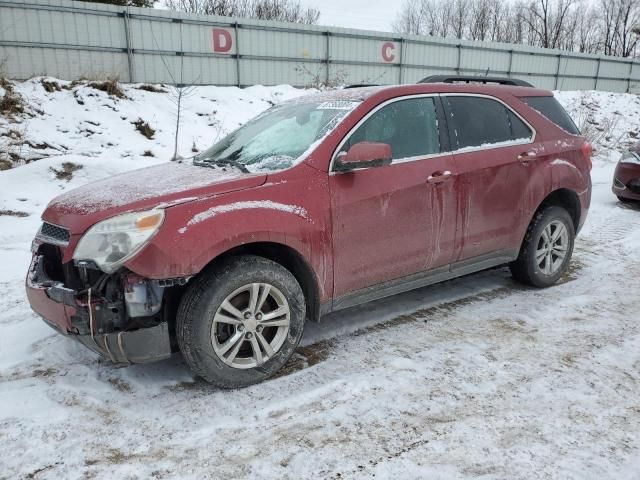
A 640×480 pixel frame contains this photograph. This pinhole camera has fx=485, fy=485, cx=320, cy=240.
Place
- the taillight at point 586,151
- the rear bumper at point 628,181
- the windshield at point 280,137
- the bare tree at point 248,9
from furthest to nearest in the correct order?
the bare tree at point 248,9 → the rear bumper at point 628,181 → the taillight at point 586,151 → the windshield at point 280,137

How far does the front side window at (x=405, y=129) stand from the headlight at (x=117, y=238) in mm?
1392

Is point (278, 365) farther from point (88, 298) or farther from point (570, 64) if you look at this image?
point (570, 64)

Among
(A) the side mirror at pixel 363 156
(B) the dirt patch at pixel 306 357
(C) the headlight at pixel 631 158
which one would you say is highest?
(A) the side mirror at pixel 363 156

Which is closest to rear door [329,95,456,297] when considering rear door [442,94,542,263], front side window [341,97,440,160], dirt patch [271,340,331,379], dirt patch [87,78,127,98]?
front side window [341,97,440,160]

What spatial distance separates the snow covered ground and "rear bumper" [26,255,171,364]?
31 centimetres

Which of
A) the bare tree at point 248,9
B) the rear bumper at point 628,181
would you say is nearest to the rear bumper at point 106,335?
the rear bumper at point 628,181

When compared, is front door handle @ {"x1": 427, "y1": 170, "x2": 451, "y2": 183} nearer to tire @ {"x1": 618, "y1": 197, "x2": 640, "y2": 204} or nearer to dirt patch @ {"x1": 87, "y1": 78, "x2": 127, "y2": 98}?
tire @ {"x1": 618, "y1": 197, "x2": 640, "y2": 204}

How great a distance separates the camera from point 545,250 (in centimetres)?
450

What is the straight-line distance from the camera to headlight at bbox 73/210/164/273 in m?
2.54

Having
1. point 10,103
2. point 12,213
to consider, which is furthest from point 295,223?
point 10,103

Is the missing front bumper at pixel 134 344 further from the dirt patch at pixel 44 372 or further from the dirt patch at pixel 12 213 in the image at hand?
the dirt patch at pixel 12 213

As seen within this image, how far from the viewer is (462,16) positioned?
170 feet

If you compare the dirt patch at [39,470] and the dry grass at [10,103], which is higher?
the dry grass at [10,103]

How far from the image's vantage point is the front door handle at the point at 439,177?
356 centimetres
